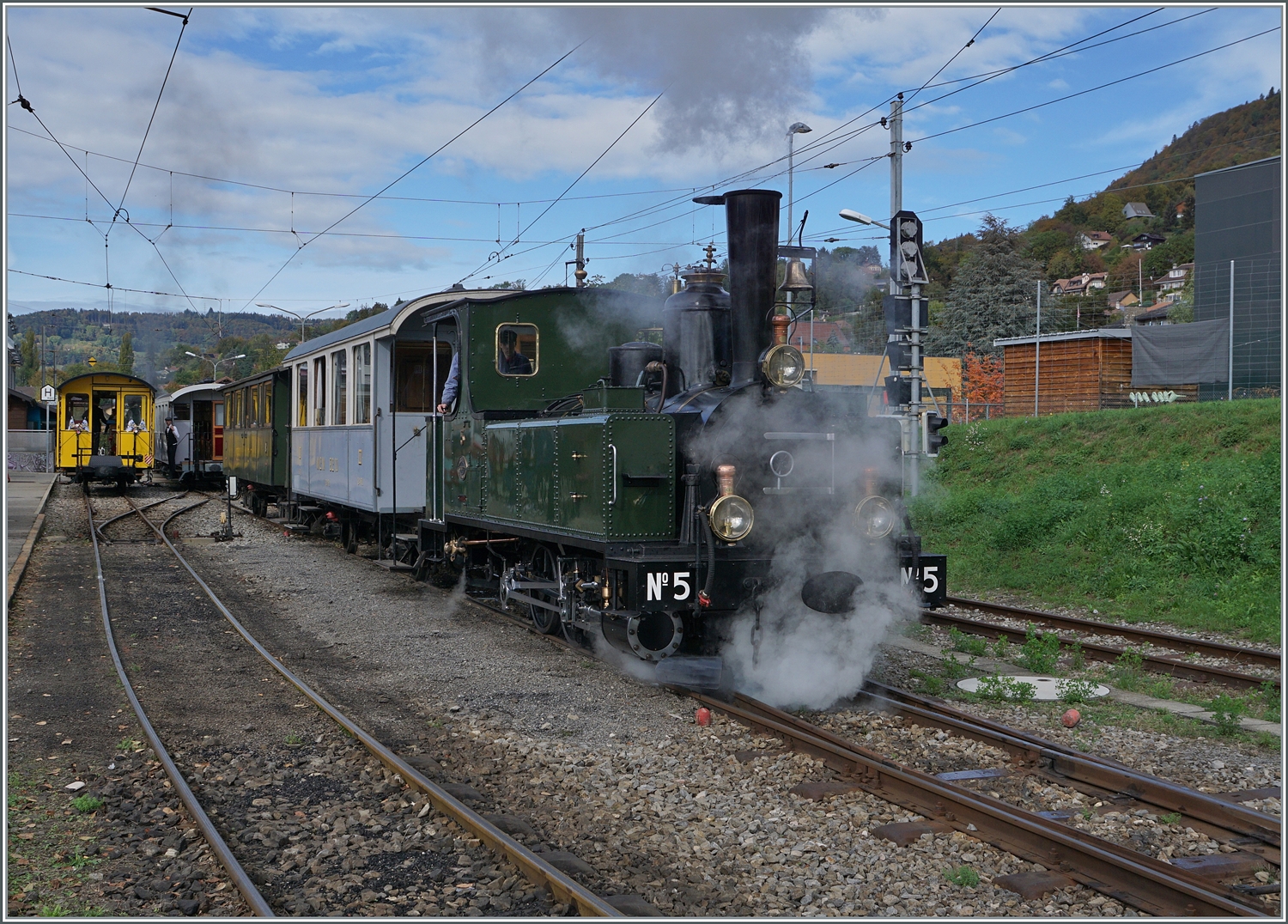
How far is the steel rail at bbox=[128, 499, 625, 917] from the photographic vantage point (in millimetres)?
3898

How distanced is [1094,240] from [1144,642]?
8230cm

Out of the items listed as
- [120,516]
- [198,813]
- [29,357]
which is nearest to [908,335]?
[198,813]

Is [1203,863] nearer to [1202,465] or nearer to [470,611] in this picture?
[470,611]

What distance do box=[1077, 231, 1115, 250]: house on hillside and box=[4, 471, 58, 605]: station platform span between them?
68103mm

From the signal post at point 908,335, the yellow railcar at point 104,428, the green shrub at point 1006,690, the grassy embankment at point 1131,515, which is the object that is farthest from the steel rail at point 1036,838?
the yellow railcar at point 104,428

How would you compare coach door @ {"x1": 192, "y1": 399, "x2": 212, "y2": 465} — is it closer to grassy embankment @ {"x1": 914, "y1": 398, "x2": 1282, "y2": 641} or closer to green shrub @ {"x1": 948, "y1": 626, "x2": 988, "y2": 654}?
grassy embankment @ {"x1": 914, "y1": 398, "x2": 1282, "y2": 641}

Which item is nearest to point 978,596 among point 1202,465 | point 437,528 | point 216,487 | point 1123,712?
point 1202,465

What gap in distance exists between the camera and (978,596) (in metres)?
12.5

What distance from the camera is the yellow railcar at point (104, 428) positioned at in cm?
2938

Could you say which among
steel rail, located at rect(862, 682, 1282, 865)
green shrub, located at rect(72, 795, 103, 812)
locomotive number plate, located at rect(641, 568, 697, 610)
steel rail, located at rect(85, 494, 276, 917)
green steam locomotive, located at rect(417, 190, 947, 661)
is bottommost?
green shrub, located at rect(72, 795, 103, 812)

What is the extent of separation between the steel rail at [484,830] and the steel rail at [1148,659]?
12.3ft

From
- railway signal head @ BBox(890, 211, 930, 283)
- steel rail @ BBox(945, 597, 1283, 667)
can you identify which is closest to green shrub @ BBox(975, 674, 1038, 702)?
steel rail @ BBox(945, 597, 1283, 667)

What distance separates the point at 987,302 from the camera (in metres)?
43.4

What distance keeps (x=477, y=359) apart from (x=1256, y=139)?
178 ft
